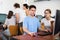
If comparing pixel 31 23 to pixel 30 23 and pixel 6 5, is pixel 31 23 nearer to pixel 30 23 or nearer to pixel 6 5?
pixel 30 23

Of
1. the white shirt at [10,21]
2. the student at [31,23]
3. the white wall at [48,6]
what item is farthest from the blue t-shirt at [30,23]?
the white wall at [48,6]

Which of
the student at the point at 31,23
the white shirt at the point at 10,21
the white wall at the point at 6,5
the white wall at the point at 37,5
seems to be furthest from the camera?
the white wall at the point at 6,5

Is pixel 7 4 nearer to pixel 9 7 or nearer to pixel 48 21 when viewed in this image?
pixel 9 7

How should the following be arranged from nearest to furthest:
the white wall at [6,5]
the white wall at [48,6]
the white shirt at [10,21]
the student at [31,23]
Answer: the student at [31,23] → the white shirt at [10,21] → the white wall at [48,6] → the white wall at [6,5]

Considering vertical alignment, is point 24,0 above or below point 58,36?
above

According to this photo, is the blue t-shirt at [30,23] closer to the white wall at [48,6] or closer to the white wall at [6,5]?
the white wall at [48,6]

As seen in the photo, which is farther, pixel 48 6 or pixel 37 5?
pixel 37 5

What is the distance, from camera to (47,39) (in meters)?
2.76

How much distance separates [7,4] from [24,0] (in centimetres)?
74

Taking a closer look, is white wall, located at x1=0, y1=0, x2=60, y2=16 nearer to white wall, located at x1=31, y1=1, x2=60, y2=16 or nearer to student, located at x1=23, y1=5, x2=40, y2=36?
white wall, located at x1=31, y1=1, x2=60, y2=16

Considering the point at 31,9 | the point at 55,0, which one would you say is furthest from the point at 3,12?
the point at 31,9

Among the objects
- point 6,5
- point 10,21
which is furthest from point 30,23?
point 6,5

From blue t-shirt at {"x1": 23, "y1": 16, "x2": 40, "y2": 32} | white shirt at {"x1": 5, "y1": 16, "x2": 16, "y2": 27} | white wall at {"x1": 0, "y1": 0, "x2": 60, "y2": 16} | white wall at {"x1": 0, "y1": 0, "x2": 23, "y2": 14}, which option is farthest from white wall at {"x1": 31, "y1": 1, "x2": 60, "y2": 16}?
blue t-shirt at {"x1": 23, "y1": 16, "x2": 40, "y2": 32}

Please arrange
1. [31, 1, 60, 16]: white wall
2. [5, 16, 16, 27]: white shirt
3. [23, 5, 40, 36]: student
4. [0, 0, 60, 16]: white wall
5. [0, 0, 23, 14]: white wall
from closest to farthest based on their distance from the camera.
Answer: [23, 5, 40, 36]: student → [5, 16, 16, 27]: white shirt → [31, 1, 60, 16]: white wall → [0, 0, 60, 16]: white wall → [0, 0, 23, 14]: white wall
